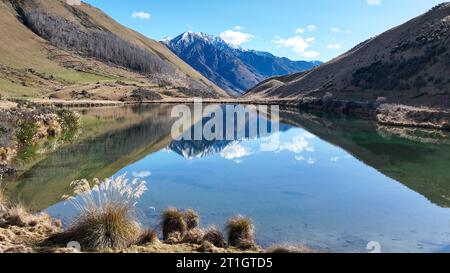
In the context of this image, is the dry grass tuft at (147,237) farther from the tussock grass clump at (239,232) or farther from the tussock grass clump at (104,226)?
the tussock grass clump at (239,232)

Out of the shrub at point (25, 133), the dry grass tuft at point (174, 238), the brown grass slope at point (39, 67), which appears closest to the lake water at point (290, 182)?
the dry grass tuft at point (174, 238)

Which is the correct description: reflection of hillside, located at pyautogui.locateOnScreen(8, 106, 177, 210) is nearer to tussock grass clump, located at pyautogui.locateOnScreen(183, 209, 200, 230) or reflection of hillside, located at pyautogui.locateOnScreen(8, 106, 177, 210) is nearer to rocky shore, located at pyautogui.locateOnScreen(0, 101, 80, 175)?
rocky shore, located at pyautogui.locateOnScreen(0, 101, 80, 175)

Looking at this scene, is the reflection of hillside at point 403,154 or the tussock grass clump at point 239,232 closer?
the tussock grass clump at point 239,232

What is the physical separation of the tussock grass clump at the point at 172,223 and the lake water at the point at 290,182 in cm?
174

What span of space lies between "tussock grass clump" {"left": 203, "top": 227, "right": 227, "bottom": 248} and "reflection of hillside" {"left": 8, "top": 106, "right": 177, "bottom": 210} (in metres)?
8.67

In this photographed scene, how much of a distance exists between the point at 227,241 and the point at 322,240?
3.54 metres

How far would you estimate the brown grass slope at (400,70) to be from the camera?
79.3 m

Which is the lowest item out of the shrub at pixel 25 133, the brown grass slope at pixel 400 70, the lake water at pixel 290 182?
the lake water at pixel 290 182

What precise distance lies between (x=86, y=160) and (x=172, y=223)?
728 inches

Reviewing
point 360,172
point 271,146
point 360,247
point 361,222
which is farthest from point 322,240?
point 271,146

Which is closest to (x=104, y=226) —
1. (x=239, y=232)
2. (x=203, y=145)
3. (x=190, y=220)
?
(x=190, y=220)

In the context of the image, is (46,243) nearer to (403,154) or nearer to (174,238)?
(174,238)

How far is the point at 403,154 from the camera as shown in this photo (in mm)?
37250
